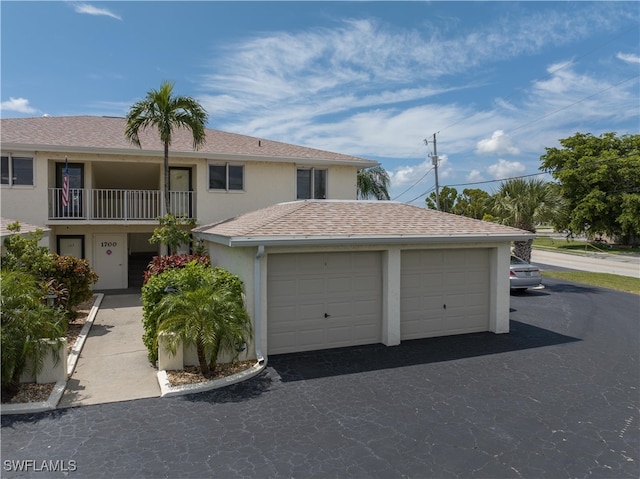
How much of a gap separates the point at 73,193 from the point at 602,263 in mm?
35763

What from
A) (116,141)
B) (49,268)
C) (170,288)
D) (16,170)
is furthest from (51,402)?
(116,141)

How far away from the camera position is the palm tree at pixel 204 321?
7.45 metres

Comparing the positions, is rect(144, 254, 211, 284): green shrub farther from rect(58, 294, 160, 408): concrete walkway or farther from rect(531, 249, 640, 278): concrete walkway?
rect(531, 249, 640, 278): concrete walkway

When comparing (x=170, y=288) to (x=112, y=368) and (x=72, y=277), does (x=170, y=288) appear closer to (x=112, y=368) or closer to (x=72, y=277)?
(x=112, y=368)

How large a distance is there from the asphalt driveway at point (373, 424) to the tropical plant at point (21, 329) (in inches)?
34.5

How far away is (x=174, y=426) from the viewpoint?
6.07m

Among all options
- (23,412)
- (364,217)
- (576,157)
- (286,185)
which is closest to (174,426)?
(23,412)

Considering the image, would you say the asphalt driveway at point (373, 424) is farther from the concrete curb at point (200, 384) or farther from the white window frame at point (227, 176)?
the white window frame at point (227, 176)

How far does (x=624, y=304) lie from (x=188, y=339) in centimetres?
1572

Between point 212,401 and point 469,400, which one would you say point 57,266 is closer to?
point 212,401

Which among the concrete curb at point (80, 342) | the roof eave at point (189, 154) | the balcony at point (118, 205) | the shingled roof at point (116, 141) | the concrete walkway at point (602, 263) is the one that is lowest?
the concrete walkway at point (602, 263)

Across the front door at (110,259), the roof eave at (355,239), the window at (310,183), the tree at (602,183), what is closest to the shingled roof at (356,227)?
the roof eave at (355,239)

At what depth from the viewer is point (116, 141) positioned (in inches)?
638

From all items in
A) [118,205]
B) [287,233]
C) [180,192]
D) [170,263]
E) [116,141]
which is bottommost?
[170,263]
